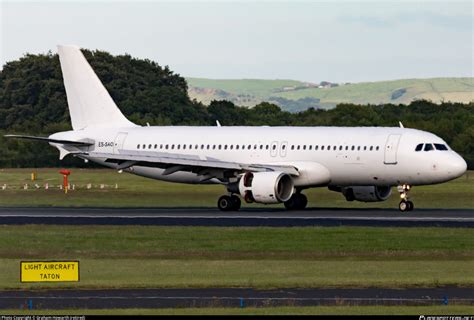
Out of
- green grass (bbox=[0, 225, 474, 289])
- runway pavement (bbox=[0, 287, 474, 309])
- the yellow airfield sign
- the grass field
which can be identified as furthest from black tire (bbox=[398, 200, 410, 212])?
the yellow airfield sign

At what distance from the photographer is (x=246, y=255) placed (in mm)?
39875

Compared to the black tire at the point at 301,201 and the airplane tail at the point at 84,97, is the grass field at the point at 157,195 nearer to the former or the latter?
the black tire at the point at 301,201

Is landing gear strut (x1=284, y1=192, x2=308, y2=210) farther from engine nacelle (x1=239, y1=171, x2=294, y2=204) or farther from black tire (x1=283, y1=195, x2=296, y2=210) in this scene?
engine nacelle (x1=239, y1=171, x2=294, y2=204)

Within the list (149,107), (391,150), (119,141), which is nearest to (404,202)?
(391,150)

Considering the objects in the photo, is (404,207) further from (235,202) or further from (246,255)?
(246,255)

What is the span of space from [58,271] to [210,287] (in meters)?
4.78

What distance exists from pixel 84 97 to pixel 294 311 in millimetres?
43944

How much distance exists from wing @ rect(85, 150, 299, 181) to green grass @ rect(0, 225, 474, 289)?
11.2m

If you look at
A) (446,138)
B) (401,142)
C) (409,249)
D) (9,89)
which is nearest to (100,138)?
(401,142)

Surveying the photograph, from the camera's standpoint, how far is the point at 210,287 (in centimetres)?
3123

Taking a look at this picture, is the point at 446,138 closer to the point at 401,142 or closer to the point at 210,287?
the point at 401,142

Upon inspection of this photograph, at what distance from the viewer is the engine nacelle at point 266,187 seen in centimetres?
5666

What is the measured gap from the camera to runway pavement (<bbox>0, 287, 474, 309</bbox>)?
27.6 meters

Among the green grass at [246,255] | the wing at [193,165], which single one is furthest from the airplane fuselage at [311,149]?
the green grass at [246,255]
